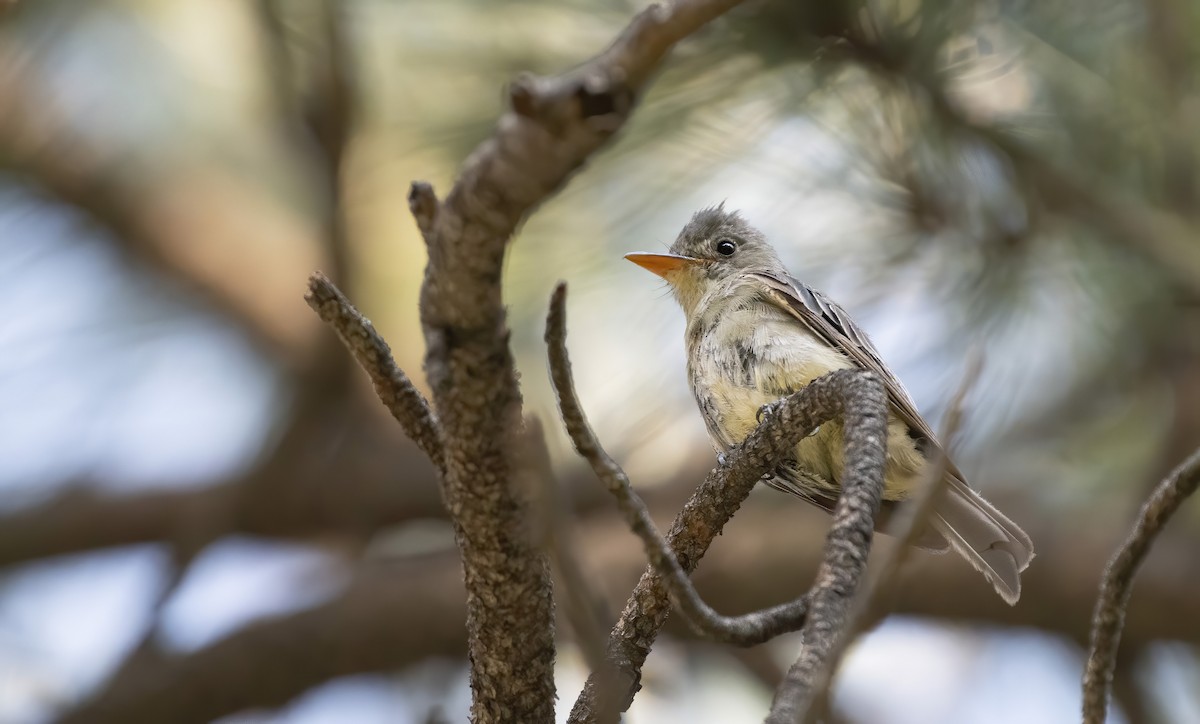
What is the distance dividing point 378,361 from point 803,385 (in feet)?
5.64

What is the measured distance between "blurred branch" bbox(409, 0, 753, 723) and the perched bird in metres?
1.41

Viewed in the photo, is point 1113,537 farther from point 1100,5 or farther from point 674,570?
point 674,570

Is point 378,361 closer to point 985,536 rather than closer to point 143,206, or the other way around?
point 985,536

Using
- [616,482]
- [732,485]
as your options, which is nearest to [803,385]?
[732,485]

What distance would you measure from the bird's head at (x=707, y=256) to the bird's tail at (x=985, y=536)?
0.99m

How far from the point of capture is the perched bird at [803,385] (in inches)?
113

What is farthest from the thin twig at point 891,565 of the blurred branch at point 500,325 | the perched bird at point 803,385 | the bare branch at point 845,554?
the perched bird at point 803,385

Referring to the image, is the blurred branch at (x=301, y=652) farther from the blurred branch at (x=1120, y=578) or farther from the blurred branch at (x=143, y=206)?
the blurred branch at (x=1120, y=578)

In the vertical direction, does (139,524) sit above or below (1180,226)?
above

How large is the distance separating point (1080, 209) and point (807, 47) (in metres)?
0.86

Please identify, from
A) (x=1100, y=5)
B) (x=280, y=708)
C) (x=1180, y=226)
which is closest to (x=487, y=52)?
(x=1100, y=5)

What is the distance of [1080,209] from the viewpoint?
126 inches

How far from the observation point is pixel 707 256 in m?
3.93

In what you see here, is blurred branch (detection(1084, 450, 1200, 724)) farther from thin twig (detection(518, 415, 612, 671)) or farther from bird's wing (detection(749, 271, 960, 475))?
bird's wing (detection(749, 271, 960, 475))
